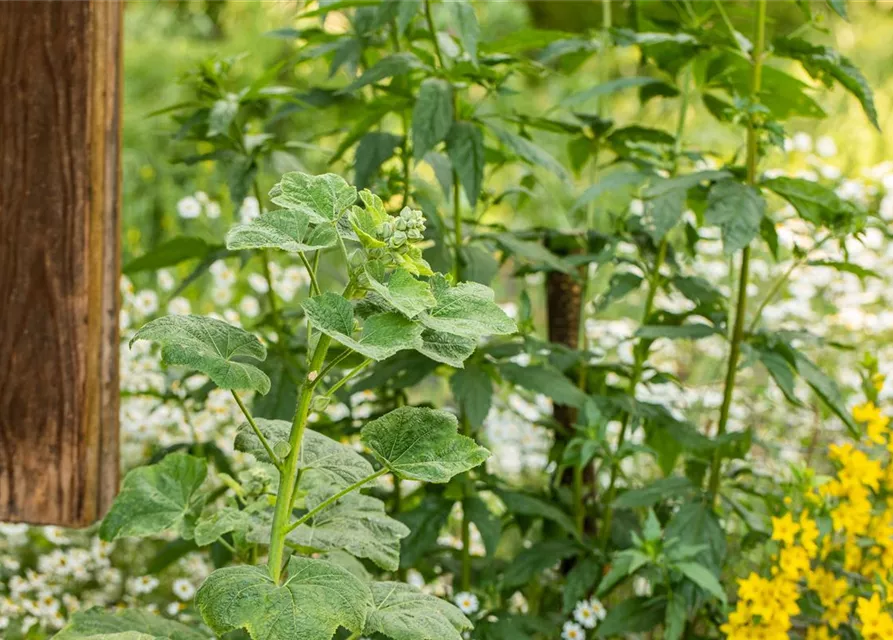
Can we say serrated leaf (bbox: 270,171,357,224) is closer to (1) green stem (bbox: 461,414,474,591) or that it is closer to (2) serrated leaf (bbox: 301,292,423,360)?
(2) serrated leaf (bbox: 301,292,423,360)

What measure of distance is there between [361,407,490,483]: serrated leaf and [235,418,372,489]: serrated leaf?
69mm

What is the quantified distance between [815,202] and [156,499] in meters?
1.07

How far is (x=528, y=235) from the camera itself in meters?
1.90

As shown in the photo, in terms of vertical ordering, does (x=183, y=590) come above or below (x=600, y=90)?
below

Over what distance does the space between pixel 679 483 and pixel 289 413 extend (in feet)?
2.13

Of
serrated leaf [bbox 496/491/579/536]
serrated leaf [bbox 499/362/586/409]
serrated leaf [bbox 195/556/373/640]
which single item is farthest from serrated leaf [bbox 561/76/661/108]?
serrated leaf [bbox 195/556/373/640]

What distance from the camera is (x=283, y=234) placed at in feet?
3.24

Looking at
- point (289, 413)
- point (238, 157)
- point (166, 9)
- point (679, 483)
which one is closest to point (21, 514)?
point (289, 413)

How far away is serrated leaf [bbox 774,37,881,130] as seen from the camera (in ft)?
5.13

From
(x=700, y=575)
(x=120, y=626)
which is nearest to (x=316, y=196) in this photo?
(x=120, y=626)

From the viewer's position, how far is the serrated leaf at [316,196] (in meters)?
0.98

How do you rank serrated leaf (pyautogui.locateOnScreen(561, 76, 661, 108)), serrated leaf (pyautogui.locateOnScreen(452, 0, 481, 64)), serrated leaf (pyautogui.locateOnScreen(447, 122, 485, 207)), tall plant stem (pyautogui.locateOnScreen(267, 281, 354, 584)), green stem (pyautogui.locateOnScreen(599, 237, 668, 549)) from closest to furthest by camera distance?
tall plant stem (pyautogui.locateOnScreen(267, 281, 354, 584)) < serrated leaf (pyautogui.locateOnScreen(452, 0, 481, 64)) < serrated leaf (pyautogui.locateOnScreen(447, 122, 485, 207)) < serrated leaf (pyautogui.locateOnScreen(561, 76, 661, 108)) < green stem (pyautogui.locateOnScreen(599, 237, 668, 549))

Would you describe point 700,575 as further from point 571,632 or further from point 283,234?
point 283,234

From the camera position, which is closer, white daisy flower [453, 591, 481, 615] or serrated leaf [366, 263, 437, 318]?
serrated leaf [366, 263, 437, 318]
